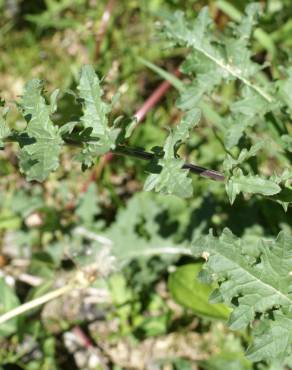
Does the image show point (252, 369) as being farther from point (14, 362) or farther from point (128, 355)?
point (14, 362)

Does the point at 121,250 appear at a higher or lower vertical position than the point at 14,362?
higher

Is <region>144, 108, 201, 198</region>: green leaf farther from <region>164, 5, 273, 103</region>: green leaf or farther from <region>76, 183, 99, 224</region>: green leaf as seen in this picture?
<region>76, 183, 99, 224</region>: green leaf

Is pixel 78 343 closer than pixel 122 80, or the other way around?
pixel 78 343

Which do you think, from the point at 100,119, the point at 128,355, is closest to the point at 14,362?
the point at 128,355

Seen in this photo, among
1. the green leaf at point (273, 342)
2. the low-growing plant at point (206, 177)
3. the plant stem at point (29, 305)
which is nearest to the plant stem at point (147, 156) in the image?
the low-growing plant at point (206, 177)

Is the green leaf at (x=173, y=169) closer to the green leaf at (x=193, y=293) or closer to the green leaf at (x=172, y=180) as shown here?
the green leaf at (x=172, y=180)
